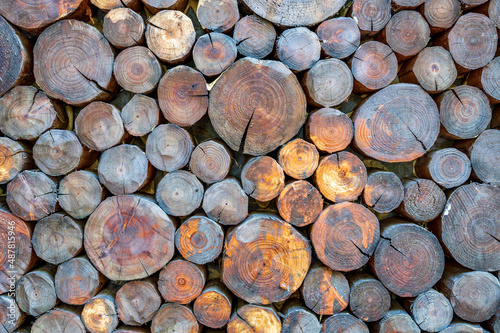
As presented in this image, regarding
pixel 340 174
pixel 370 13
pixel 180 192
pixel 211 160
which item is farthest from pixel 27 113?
pixel 370 13

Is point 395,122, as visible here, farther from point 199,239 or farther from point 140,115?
point 140,115

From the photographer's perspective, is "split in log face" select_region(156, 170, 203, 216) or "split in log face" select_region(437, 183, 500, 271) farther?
"split in log face" select_region(437, 183, 500, 271)

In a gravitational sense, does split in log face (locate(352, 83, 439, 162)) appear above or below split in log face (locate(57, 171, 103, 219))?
above

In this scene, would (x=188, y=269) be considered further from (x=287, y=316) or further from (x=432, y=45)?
(x=432, y=45)

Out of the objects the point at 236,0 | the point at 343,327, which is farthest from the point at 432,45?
the point at 343,327

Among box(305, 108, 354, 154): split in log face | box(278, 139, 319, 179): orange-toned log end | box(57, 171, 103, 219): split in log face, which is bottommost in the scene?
box(57, 171, 103, 219): split in log face

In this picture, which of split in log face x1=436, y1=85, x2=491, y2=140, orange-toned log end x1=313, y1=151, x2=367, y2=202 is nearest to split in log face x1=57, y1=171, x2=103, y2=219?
orange-toned log end x1=313, y1=151, x2=367, y2=202

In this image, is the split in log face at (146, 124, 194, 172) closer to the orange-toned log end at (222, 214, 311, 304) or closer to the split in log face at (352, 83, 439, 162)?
the orange-toned log end at (222, 214, 311, 304)
